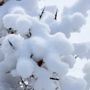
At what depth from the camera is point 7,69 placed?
7.77 feet

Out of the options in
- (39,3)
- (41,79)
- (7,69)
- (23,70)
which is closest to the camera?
(23,70)

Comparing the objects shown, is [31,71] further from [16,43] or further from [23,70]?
[16,43]

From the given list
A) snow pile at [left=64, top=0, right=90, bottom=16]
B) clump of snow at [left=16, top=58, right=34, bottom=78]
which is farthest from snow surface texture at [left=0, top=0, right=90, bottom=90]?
snow pile at [left=64, top=0, right=90, bottom=16]

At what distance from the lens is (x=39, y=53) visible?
7.16 ft

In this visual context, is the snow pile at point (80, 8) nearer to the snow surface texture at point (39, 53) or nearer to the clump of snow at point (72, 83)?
the snow surface texture at point (39, 53)

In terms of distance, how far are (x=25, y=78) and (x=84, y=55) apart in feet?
1.79

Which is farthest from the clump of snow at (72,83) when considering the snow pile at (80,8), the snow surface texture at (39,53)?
the snow pile at (80,8)

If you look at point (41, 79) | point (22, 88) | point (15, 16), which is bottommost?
point (22, 88)

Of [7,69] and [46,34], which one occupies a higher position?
[46,34]

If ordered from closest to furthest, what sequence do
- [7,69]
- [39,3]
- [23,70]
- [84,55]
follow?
[23,70], [7,69], [84,55], [39,3]

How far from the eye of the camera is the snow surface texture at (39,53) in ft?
7.16

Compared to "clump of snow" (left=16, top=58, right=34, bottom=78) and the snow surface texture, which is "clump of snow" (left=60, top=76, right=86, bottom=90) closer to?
the snow surface texture

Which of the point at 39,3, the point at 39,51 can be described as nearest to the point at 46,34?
the point at 39,51

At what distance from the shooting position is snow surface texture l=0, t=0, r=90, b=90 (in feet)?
7.16
